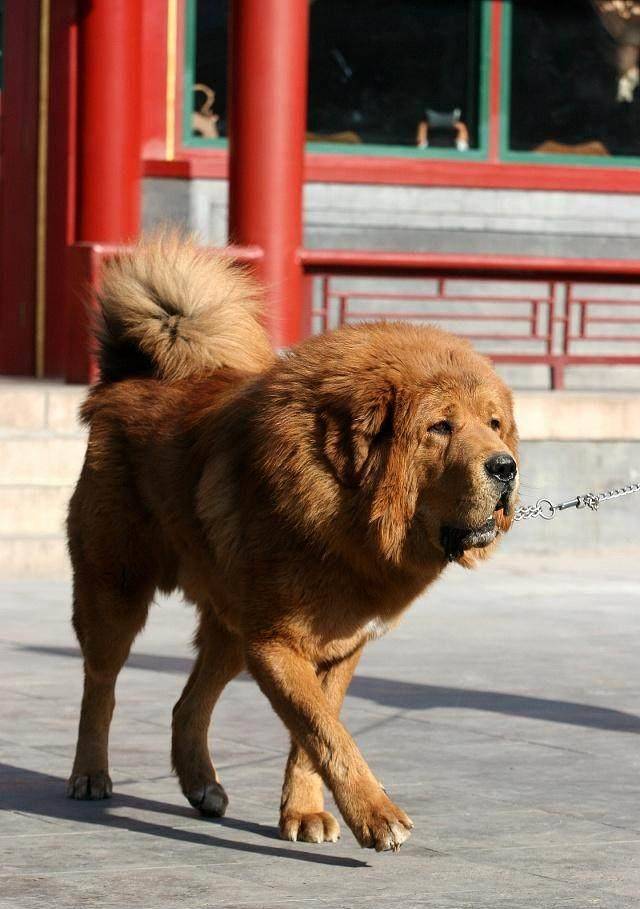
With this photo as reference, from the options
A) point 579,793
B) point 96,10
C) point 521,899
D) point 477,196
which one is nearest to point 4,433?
point 96,10

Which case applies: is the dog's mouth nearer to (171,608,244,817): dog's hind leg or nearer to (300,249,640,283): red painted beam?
(171,608,244,817): dog's hind leg

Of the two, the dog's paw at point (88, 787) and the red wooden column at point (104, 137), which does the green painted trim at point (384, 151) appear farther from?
the dog's paw at point (88, 787)

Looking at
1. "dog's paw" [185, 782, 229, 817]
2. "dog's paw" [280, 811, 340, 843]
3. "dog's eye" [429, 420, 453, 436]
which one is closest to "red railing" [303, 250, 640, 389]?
"dog's paw" [185, 782, 229, 817]

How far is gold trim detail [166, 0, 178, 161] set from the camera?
15602 millimetres

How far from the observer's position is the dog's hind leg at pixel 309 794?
5559mm

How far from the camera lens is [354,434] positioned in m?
5.19

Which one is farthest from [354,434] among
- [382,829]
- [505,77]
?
[505,77]

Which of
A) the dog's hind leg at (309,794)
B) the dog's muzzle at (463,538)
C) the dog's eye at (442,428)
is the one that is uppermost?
the dog's eye at (442,428)

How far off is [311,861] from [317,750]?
0.41 m

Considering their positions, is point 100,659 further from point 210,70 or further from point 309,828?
point 210,70

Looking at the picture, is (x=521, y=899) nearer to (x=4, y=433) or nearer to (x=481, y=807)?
(x=481, y=807)

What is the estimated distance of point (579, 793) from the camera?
6.22 m

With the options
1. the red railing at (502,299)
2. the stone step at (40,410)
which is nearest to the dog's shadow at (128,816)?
the stone step at (40,410)

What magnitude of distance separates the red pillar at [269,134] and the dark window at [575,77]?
11.6 feet
